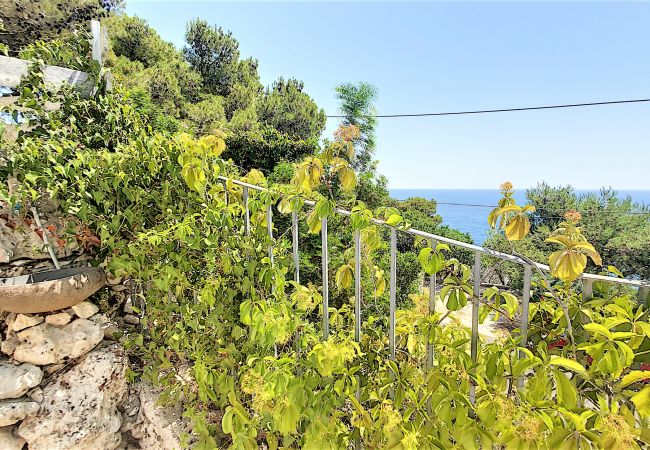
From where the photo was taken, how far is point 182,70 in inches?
472

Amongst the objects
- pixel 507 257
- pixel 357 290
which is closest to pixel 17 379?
pixel 357 290

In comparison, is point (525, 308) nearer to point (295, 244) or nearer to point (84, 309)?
point (295, 244)

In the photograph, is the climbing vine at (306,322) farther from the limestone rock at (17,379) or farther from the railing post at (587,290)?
the limestone rock at (17,379)

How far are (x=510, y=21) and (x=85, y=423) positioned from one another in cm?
→ 1827

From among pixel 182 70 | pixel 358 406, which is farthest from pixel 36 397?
pixel 182 70

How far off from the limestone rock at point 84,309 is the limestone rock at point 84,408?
189mm

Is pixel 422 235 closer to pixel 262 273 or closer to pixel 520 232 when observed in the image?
pixel 520 232

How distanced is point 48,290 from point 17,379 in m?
0.45

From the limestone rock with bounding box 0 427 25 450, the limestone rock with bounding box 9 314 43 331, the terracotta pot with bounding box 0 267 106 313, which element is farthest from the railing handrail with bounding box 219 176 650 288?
the limestone rock with bounding box 0 427 25 450

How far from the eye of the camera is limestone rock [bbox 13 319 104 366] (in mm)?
1567

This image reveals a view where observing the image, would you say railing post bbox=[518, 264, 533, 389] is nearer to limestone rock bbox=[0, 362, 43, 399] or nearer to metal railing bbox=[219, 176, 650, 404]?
metal railing bbox=[219, 176, 650, 404]

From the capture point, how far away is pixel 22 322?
157 cm

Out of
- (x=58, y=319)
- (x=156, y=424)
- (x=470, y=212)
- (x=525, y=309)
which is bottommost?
(x=470, y=212)

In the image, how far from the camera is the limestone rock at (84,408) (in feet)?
5.00
